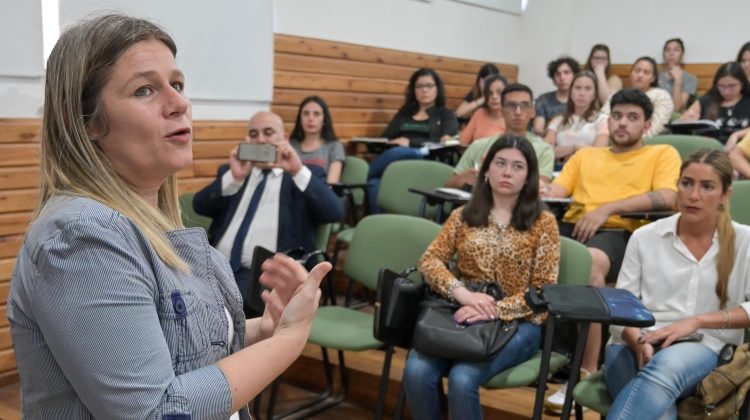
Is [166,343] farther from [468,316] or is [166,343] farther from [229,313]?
[468,316]

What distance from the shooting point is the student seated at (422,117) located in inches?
223

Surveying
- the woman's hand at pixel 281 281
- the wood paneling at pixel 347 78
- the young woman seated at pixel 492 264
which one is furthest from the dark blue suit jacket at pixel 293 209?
the woman's hand at pixel 281 281

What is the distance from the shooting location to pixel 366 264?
10.6 ft

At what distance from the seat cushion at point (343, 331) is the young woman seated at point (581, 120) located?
2412 mm

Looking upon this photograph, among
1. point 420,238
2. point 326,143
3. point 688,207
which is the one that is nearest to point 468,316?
point 420,238

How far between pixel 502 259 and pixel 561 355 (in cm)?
40

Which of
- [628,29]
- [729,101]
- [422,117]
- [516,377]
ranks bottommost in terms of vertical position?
[516,377]

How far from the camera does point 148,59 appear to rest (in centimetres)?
93

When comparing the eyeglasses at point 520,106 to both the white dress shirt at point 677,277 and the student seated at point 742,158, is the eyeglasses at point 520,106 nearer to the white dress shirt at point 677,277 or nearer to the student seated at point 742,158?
the student seated at point 742,158

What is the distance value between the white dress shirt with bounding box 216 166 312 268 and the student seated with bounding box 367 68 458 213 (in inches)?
82.8

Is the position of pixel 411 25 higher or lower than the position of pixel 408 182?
higher

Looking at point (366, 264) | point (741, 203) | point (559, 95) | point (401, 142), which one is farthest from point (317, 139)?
point (741, 203)

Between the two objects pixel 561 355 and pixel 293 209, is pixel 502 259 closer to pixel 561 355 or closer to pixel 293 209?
pixel 561 355

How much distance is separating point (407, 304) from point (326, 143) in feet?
7.73
